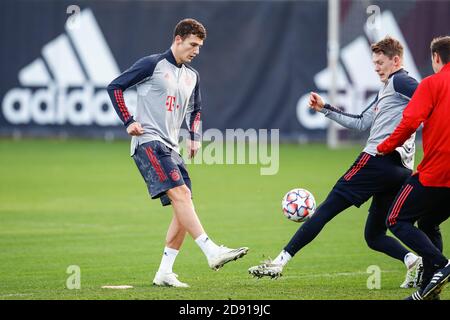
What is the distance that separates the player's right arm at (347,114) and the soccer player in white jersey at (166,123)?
4.16ft

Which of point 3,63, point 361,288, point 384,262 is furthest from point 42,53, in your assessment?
point 361,288

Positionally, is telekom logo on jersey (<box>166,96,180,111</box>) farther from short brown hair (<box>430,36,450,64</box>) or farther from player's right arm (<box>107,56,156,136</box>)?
short brown hair (<box>430,36,450,64</box>)

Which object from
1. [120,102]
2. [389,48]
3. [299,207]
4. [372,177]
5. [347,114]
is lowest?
[299,207]

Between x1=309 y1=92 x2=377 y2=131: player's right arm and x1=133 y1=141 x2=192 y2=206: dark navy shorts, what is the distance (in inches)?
57.3

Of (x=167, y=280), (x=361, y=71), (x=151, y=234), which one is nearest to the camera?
(x=167, y=280)

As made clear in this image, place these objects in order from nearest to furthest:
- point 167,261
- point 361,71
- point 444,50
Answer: point 444,50 < point 167,261 < point 361,71

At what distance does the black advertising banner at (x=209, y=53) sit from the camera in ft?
82.1

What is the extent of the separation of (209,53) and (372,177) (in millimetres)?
17825

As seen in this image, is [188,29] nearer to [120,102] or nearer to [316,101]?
[120,102]

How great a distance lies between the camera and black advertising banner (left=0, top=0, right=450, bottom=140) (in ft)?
82.1

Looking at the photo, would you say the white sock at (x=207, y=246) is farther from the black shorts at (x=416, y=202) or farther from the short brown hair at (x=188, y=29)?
the short brown hair at (x=188, y=29)

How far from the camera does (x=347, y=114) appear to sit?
9.19 metres

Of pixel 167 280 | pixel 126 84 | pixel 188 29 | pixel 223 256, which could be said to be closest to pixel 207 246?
pixel 223 256

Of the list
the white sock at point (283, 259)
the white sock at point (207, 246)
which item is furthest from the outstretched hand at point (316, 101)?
the white sock at point (207, 246)
